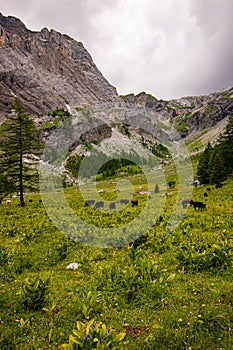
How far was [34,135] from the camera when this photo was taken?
1452 inches

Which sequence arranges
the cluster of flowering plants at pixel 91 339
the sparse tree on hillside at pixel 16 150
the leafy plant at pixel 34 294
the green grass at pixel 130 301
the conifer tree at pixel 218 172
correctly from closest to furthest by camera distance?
the cluster of flowering plants at pixel 91 339, the green grass at pixel 130 301, the leafy plant at pixel 34 294, the sparse tree on hillside at pixel 16 150, the conifer tree at pixel 218 172

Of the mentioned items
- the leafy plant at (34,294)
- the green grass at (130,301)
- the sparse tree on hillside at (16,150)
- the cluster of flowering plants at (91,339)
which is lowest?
the green grass at (130,301)

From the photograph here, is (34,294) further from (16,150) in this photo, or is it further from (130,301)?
(16,150)

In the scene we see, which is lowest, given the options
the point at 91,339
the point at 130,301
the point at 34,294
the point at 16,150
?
the point at 130,301

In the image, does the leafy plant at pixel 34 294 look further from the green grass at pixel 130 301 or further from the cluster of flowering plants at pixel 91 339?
the cluster of flowering plants at pixel 91 339

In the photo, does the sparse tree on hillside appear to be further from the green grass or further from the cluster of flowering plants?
the cluster of flowering plants

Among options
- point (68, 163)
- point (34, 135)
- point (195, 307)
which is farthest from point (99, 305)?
point (68, 163)

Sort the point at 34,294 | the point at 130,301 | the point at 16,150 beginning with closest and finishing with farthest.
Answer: the point at 34,294
the point at 130,301
the point at 16,150

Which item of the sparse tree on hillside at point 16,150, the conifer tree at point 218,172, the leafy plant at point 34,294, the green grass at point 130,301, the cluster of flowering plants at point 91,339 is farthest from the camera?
the conifer tree at point 218,172

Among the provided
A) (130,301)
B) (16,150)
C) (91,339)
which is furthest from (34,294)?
(16,150)

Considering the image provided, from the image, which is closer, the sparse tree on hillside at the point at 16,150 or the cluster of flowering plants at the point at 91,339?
the cluster of flowering plants at the point at 91,339

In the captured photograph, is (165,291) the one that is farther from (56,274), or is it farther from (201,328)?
(56,274)

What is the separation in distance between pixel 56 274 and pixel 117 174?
15122 centimetres

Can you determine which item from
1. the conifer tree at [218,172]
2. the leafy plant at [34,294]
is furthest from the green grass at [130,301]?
the conifer tree at [218,172]
